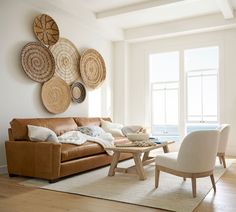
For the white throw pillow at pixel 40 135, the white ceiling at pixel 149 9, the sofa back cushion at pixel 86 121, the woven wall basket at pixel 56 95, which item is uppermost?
the white ceiling at pixel 149 9

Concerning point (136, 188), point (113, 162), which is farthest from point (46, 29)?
point (136, 188)

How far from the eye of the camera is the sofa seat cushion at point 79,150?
403 centimetres

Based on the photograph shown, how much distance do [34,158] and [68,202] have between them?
118cm

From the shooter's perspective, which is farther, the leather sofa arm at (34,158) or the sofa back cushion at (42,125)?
the sofa back cushion at (42,125)

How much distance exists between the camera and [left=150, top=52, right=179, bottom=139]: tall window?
24.2 feet

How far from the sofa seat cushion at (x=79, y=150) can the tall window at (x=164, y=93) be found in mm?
3035

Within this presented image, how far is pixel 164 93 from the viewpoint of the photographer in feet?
24.8

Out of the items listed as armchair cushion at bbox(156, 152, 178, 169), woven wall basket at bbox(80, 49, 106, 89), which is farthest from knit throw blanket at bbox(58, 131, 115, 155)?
woven wall basket at bbox(80, 49, 106, 89)

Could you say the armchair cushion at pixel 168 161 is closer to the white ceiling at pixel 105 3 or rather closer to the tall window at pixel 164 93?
the white ceiling at pixel 105 3

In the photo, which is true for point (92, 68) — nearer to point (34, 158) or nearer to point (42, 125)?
point (42, 125)

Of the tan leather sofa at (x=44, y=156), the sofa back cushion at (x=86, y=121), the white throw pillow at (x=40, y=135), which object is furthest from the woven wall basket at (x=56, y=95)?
the white throw pillow at (x=40, y=135)

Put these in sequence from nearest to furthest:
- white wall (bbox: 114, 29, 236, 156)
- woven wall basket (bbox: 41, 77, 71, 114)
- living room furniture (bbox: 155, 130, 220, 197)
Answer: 1. living room furniture (bbox: 155, 130, 220, 197)
2. woven wall basket (bbox: 41, 77, 71, 114)
3. white wall (bbox: 114, 29, 236, 156)

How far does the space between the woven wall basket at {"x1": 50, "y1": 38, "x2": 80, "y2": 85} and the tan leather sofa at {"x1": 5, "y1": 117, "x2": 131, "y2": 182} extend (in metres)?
1.45

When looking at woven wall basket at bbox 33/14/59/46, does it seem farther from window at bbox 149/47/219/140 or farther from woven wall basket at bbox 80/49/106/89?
window at bbox 149/47/219/140
